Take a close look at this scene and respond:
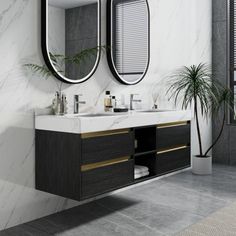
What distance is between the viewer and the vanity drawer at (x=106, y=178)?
2.58 m

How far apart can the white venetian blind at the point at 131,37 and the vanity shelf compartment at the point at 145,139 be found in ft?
2.16

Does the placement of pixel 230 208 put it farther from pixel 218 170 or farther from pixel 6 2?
pixel 6 2

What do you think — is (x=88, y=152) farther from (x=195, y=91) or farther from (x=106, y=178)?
(x=195, y=91)

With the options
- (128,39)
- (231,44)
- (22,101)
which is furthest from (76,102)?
(231,44)

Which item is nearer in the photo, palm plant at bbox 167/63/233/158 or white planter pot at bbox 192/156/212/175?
palm plant at bbox 167/63/233/158

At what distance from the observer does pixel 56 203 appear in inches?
119

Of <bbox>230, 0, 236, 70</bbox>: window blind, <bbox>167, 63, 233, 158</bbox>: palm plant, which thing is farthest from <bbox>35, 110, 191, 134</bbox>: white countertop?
<bbox>230, 0, 236, 70</bbox>: window blind

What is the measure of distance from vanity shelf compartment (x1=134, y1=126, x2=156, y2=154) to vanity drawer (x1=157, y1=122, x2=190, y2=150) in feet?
0.17

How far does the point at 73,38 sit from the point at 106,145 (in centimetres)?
100

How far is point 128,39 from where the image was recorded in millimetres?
3621

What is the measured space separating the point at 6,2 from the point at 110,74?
1223 millimetres

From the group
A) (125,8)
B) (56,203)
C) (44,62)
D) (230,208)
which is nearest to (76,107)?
(44,62)

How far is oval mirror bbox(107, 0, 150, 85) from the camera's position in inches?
135

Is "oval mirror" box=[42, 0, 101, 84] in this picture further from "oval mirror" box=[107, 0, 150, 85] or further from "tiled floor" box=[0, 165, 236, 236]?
"tiled floor" box=[0, 165, 236, 236]
